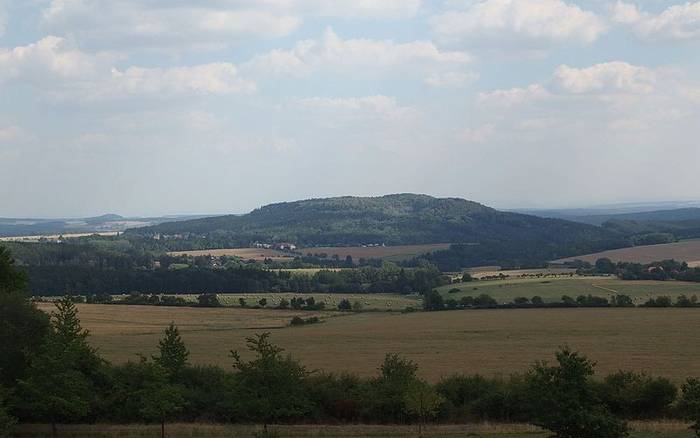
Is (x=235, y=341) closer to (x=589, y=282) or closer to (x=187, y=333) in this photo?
(x=187, y=333)

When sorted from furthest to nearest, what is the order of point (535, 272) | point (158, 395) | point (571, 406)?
point (535, 272)
point (158, 395)
point (571, 406)

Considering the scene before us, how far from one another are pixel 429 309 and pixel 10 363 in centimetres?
7112

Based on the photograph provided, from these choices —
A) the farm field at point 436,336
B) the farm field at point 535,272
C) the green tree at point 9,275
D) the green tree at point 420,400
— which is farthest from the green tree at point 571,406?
the farm field at point 535,272

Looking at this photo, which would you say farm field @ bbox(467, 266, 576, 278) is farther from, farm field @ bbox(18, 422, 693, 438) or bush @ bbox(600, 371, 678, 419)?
farm field @ bbox(18, 422, 693, 438)

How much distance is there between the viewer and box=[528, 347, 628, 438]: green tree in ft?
72.2

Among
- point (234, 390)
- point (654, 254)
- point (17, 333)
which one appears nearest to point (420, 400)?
point (234, 390)

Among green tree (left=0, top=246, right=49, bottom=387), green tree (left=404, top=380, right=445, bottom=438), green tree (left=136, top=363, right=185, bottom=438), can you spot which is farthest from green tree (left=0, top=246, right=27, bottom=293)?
Answer: green tree (left=404, top=380, right=445, bottom=438)

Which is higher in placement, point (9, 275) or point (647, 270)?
point (9, 275)

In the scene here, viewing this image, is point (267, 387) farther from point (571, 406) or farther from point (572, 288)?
point (572, 288)

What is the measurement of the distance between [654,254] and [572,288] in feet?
144

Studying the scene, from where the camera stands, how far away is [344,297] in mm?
117125

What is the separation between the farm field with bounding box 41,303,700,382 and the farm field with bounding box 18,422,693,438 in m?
13.3

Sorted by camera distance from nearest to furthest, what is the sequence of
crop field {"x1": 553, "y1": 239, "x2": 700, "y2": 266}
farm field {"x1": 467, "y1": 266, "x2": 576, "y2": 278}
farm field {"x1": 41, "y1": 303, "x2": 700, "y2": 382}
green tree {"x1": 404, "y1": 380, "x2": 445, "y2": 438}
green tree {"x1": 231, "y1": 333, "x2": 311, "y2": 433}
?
green tree {"x1": 231, "y1": 333, "x2": 311, "y2": 433}
green tree {"x1": 404, "y1": 380, "x2": 445, "y2": 438}
farm field {"x1": 41, "y1": 303, "x2": 700, "y2": 382}
crop field {"x1": 553, "y1": 239, "x2": 700, "y2": 266}
farm field {"x1": 467, "y1": 266, "x2": 576, "y2": 278}

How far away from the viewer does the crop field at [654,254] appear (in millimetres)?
131875
